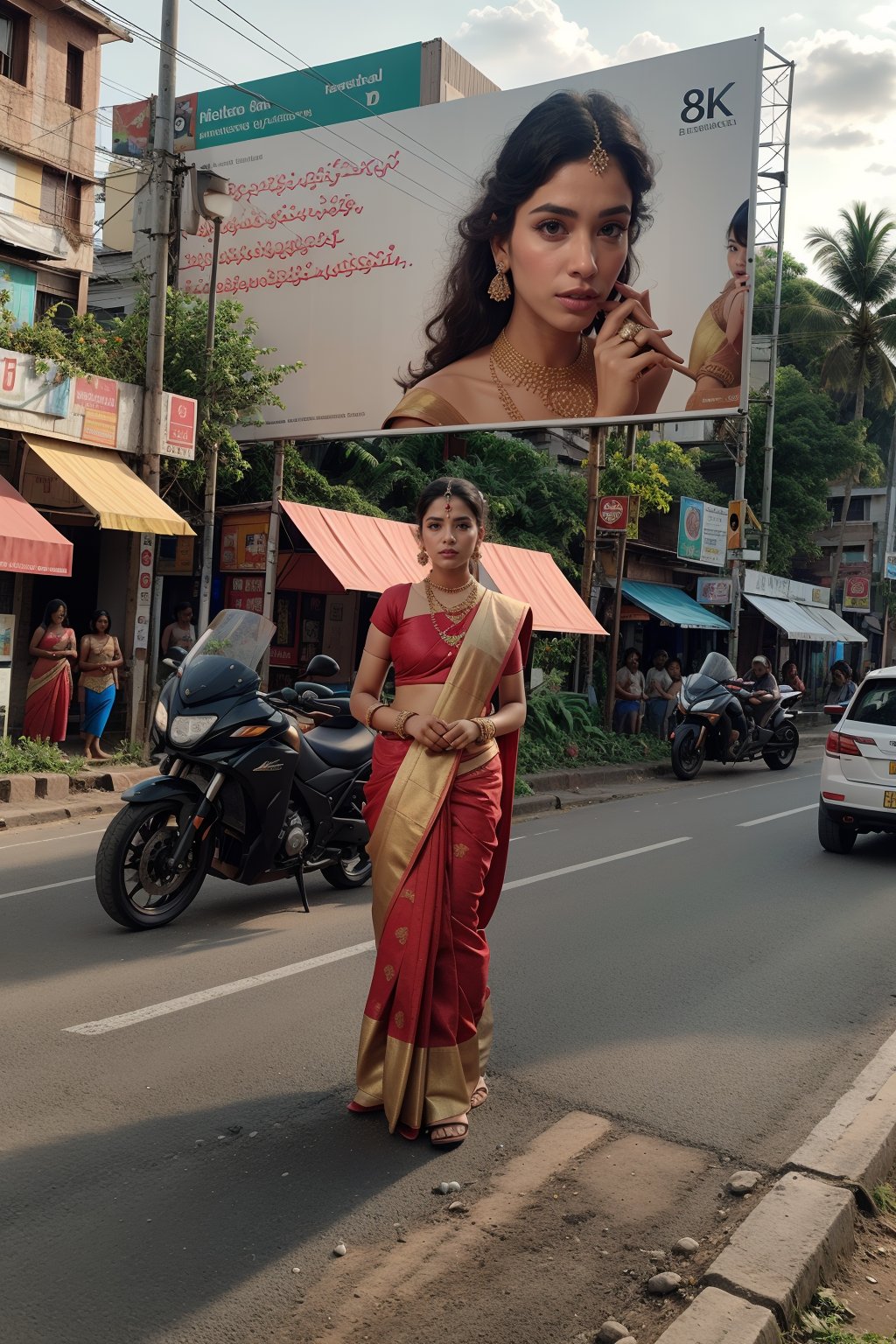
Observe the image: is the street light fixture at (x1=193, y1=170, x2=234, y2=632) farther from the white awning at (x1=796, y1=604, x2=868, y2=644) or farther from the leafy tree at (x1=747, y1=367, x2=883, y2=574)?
the leafy tree at (x1=747, y1=367, x2=883, y2=574)

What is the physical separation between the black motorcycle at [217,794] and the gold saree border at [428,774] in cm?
232

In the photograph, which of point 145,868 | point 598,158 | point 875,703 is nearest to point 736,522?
point 598,158

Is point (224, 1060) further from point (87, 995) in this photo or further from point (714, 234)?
point (714, 234)

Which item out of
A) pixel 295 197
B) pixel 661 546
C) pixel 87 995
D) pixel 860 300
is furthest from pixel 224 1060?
pixel 860 300

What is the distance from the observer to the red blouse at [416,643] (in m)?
3.82

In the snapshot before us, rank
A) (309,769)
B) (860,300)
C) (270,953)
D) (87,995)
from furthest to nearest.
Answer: (860,300), (309,769), (270,953), (87,995)

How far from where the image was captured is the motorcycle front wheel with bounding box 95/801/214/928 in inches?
228

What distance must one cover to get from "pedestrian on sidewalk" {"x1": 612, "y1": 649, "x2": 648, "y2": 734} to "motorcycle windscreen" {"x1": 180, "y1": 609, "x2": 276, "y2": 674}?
41.3 ft

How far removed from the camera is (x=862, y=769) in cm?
→ 928

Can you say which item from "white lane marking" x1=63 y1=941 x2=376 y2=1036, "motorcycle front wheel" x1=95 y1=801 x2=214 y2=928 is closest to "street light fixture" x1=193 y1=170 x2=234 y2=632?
"motorcycle front wheel" x1=95 y1=801 x2=214 y2=928

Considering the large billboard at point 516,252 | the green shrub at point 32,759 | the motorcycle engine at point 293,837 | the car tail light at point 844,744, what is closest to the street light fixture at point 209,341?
the green shrub at point 32,759

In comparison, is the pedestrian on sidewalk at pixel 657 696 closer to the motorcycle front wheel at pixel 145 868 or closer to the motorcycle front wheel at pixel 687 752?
the motorcycle front wheel at pixel 687 752

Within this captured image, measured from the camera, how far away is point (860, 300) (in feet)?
122

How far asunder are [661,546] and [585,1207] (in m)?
20.9
